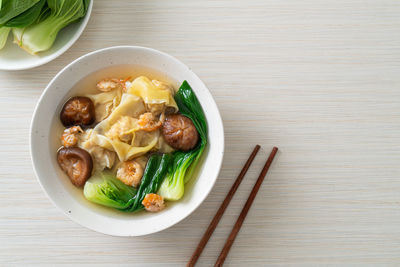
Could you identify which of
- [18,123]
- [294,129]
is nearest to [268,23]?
[294,129]

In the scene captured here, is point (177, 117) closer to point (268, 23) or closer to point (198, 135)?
point (198, 135)

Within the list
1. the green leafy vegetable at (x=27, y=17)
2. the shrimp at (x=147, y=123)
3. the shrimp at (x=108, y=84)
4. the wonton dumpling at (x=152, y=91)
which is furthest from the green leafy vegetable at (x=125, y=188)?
the green leafy vegetable at (x=27, y=17)

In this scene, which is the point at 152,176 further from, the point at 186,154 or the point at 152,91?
the point at 152,91

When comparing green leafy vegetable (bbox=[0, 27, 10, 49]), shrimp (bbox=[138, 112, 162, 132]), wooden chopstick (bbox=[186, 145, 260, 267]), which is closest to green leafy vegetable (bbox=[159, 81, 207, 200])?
shrimp (bbox=[138, 112, 162, 132])

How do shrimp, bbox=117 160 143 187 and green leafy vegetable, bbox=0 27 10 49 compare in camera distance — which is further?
green leafy vegetable, bbox=0 27 10 49

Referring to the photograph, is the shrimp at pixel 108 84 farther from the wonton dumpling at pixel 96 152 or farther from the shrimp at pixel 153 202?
the shrimp at pixel 153 202

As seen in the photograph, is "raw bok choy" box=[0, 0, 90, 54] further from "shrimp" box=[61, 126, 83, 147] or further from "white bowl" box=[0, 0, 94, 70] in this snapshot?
"shrimp" box=[61, 126, 83, 147]

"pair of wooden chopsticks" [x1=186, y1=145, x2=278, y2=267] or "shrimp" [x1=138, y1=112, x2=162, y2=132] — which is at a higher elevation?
"shrimp" [x1=138, y1=112, x2=162, y2=132]
